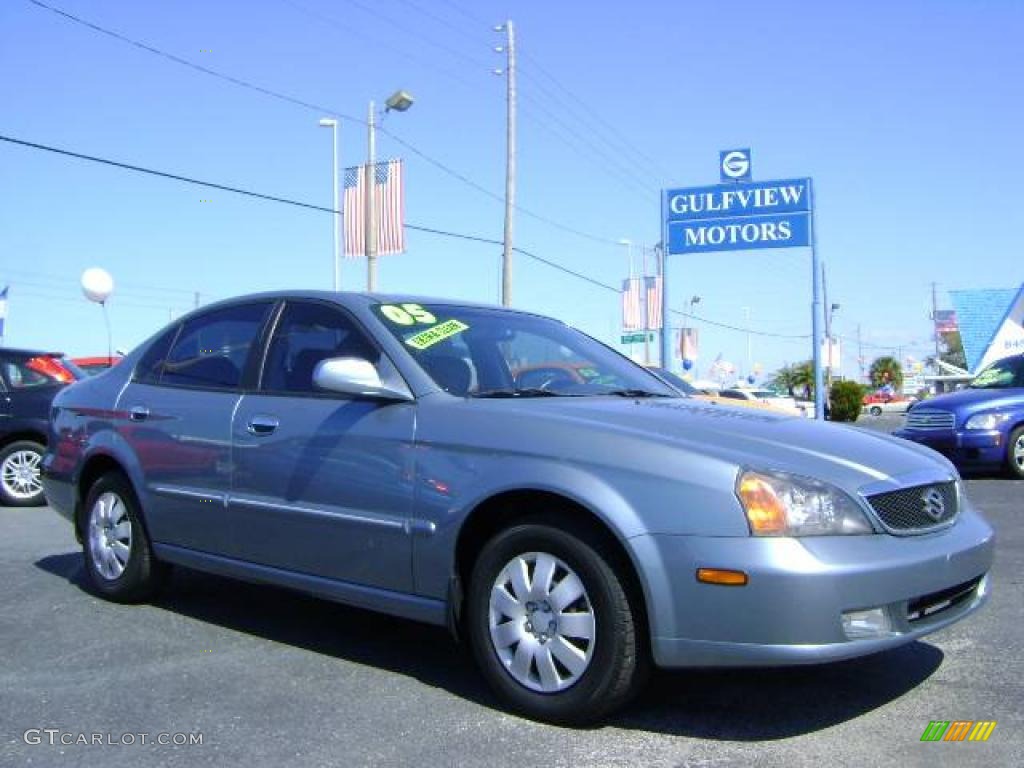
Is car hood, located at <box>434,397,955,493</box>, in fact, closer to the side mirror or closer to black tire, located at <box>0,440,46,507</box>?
the side mirror

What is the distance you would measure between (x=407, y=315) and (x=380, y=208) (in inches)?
587

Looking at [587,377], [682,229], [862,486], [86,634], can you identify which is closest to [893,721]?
[862,486]

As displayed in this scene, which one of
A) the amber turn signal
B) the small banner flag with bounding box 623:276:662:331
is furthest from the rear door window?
the small banner flag with bounding box 623:276:662:331

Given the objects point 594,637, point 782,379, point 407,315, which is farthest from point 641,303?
point 782,379

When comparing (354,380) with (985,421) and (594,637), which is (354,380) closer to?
(594,637)

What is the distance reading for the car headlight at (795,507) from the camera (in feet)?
10.5

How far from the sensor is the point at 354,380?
400cm

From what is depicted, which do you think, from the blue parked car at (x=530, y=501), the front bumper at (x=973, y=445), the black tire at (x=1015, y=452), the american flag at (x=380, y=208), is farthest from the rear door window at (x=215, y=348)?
the american flag at (x=380, y=208)

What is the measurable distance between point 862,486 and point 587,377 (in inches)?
61.7

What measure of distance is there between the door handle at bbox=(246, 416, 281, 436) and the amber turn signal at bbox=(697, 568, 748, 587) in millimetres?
2103

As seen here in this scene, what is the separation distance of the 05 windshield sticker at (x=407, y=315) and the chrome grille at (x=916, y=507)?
2.08 meters

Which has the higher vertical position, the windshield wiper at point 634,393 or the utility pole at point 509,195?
the utility pole at point 509,195

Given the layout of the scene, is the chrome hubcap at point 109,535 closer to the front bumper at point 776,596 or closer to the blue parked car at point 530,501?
the blue parked car at point 530,501

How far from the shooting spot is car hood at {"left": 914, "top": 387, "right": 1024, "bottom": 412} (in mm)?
11430
